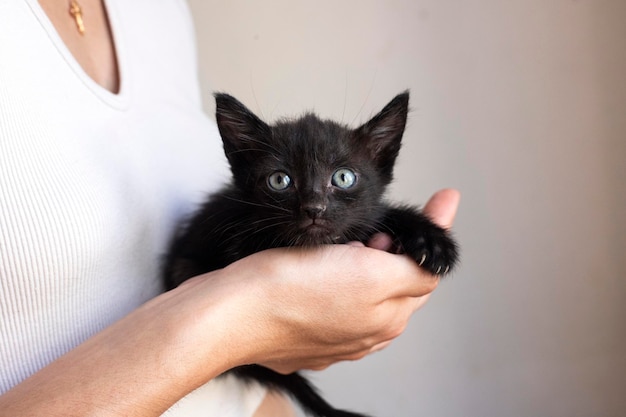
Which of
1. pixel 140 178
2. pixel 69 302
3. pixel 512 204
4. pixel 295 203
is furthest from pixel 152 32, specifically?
pixel 512 204

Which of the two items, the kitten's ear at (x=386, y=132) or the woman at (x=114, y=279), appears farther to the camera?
the kitten's ear at (x=386, y=132)

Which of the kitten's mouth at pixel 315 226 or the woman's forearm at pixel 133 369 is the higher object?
the kitten's mouth at pixel 315 226

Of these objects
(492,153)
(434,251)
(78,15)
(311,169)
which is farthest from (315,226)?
(492,153)

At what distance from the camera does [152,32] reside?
1.26 metres

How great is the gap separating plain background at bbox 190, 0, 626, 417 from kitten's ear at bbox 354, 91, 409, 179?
24.6 inches

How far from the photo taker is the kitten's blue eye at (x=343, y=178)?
1.03 metres

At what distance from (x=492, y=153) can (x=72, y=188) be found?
143cm

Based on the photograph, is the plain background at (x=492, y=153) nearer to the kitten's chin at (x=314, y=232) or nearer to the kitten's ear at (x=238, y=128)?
the kitten's ear at (x=238, y=128)

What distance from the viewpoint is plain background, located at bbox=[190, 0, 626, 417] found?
1664 millimetres

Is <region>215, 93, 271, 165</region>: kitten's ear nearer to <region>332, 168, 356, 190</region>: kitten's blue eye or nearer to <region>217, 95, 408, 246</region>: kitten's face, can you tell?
<region>217, 95, 408, 246</region>: kitten's face

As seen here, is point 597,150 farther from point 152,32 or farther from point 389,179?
point 152,32

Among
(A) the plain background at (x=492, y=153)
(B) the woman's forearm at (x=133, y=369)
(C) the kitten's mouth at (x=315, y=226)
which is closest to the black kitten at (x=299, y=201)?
(C) the kitten's mouth at (x=315, y=226)

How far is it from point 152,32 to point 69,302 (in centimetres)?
76

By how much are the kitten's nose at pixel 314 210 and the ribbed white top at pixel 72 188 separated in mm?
345
